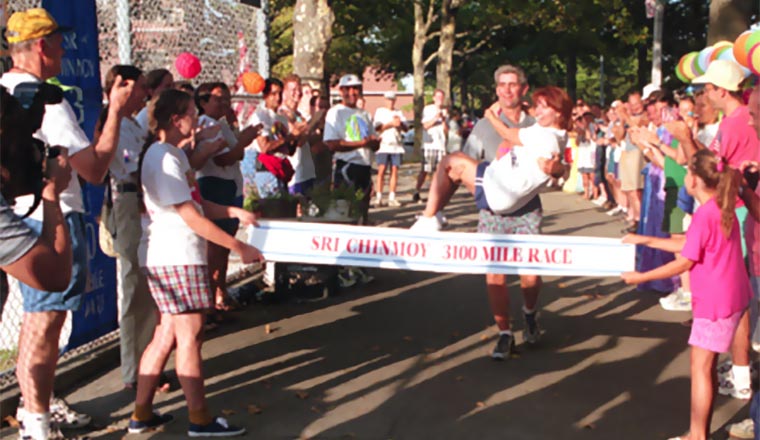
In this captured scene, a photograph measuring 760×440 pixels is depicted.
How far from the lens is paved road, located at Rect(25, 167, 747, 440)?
18.0 feet

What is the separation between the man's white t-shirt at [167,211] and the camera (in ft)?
16.1

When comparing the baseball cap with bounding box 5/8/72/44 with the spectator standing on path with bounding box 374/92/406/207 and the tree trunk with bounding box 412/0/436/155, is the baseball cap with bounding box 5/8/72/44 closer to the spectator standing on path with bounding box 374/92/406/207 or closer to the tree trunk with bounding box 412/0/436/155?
the spectator standing on path with bounding box 374/92/406/207

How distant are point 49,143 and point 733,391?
437 centimetres

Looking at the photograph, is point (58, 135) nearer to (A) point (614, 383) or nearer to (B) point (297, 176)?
(A) point (614, 383)

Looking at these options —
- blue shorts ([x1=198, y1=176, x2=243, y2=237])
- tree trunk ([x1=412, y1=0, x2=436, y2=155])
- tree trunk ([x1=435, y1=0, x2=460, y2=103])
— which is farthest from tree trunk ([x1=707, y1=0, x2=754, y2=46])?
tree trunk ([x1=412, y1=0, x2=436, y2=155])

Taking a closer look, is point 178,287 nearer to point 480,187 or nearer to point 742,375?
point 480,187

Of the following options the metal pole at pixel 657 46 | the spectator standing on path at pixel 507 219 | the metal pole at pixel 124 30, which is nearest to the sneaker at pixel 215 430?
the spectator standing on path at pixel 507 219

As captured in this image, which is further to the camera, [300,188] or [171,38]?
[300,188]

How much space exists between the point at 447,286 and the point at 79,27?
476 cm

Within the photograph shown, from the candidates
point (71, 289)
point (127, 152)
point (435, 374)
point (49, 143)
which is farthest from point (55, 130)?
point (435, 374)

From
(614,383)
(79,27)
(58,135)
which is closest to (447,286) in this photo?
(614,383)

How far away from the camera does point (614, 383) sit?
631 centimetres

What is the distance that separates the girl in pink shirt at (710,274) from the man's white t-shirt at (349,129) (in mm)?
7111

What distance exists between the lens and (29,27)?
4508mm
